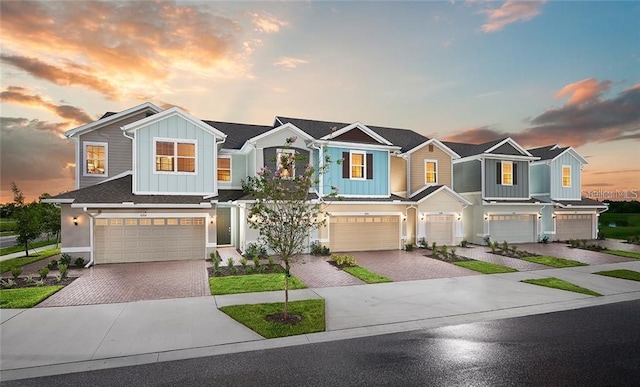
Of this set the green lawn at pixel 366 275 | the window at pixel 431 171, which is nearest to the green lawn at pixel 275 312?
the green lawn at pixel 366 275

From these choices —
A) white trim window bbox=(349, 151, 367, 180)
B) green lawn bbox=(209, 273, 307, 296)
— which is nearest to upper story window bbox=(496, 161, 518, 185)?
white trim window bbox=(349, 151, 367, 180)

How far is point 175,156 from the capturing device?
16875mm

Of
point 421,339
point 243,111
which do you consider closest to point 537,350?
point 421,339

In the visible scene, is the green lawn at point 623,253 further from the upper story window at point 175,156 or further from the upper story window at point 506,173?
the upper story window at point 175,156

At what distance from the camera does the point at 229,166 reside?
21047 mm

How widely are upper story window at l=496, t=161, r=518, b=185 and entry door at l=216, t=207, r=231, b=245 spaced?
19069mm

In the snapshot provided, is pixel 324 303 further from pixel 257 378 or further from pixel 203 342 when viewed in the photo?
pixel 257 378

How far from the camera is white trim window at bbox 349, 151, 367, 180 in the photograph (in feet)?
66.9

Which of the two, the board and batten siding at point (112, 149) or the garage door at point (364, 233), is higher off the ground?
the board and batten siding at point (112, 149)

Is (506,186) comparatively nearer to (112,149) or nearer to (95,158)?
(112,149)

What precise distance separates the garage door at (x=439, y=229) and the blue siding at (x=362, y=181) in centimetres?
393

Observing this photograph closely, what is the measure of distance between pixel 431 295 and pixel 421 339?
3715 mm

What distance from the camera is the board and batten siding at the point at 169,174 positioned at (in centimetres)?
1628

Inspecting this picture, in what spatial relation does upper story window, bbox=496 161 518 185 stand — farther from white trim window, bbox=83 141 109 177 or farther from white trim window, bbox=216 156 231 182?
white trim window, bbox=83 141 109 177
